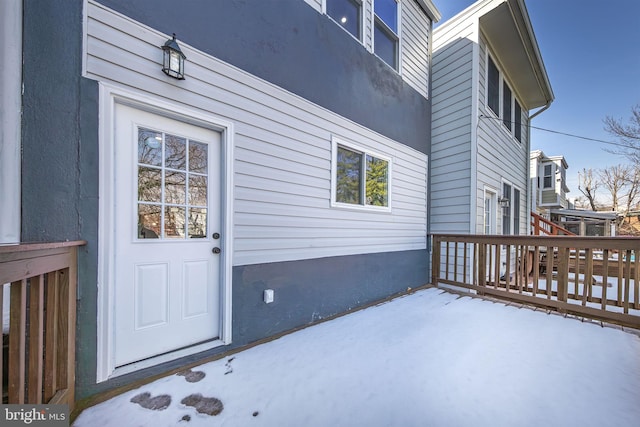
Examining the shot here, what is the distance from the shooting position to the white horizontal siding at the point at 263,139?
6.03ft

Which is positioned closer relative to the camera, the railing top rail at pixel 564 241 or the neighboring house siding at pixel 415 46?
the railing top rail at pixel 564 241

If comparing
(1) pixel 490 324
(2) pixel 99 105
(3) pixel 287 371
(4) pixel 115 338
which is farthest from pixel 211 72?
(1) pixel 490 324

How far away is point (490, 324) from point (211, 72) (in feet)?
13.2

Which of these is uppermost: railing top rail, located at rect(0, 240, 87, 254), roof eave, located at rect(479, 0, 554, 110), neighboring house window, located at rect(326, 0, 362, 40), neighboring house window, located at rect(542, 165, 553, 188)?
roof eave, located at rect(479, 0, 554, 110)

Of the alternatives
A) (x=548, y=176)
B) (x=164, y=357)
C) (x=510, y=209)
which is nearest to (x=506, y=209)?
(x=510, y=209)

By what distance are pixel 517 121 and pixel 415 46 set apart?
4381 millimetres

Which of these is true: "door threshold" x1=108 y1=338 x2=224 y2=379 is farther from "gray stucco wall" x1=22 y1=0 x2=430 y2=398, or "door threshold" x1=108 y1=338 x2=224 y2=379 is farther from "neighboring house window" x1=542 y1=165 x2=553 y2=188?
"neighboring house window" x1=542 y1=165 x2=553 y2=188

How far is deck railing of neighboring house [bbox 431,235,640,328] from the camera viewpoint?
2975 millimetres

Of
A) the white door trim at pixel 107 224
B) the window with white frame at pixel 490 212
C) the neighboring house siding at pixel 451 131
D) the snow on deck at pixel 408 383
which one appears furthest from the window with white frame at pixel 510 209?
the white door trim at pixel 107 224

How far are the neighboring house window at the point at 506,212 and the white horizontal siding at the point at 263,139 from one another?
13.3 ft

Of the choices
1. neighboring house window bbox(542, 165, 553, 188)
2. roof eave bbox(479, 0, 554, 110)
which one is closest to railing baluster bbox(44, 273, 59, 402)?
roof eave bbox(479, 0, 554, 110)

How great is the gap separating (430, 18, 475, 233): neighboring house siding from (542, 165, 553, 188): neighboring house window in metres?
12.9

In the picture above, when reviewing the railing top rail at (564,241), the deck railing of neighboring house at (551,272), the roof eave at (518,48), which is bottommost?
the deck railing of neighboring house at (551,272)

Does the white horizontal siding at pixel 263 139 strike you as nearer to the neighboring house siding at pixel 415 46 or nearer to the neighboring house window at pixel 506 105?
the neighboring house siding at pixel 415 46
